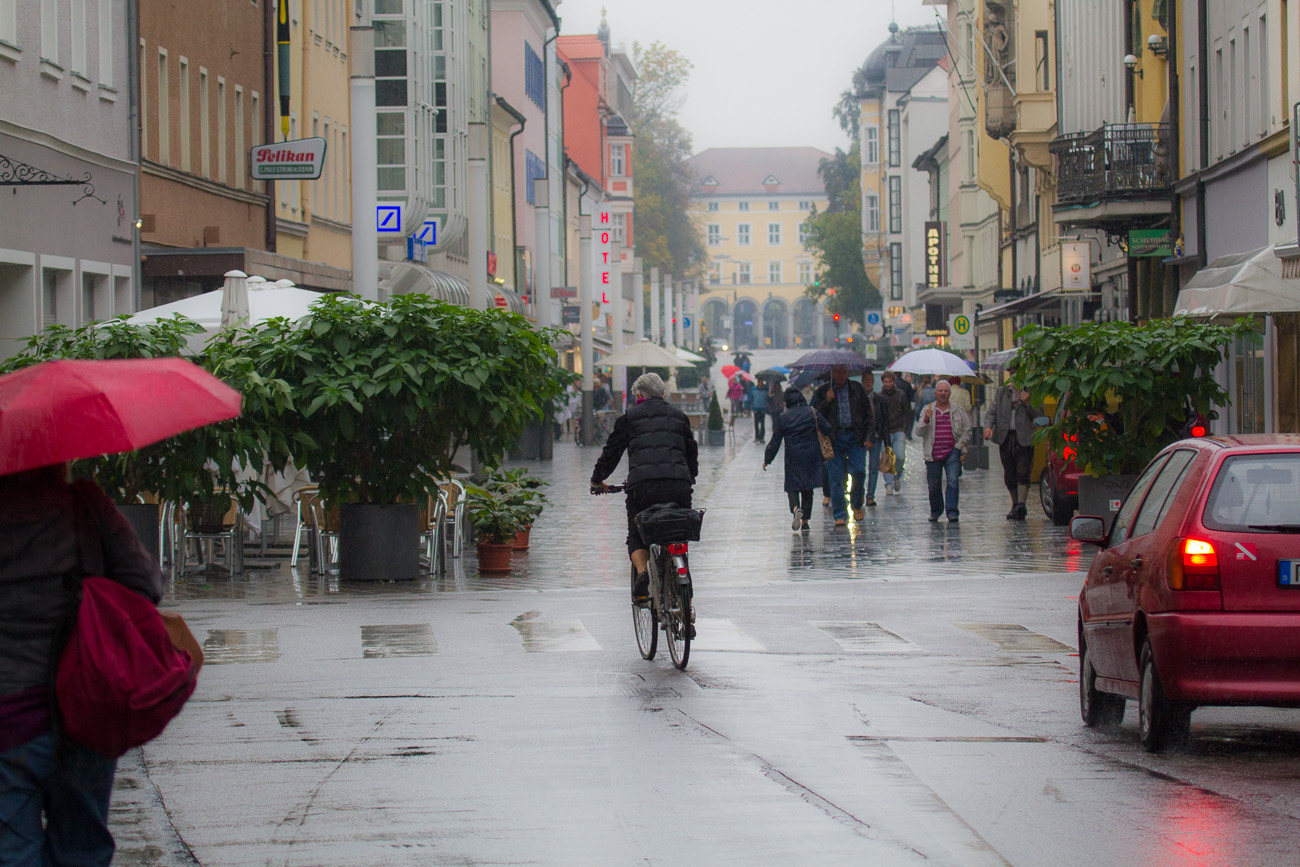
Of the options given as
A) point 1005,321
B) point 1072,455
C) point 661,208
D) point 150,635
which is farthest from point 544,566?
point 661,208

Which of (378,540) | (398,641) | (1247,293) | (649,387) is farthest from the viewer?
(1247,293)

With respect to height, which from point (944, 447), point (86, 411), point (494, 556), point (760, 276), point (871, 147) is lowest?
point (494, 556)

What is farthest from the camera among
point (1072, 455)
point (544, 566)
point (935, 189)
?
point (935, 189)

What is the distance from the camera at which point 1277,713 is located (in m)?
10.1

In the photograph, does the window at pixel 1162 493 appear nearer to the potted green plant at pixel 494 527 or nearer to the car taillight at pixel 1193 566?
the car taillight at pixel 1193 566

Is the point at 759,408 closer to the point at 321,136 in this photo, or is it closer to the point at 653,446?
the point at 321,136

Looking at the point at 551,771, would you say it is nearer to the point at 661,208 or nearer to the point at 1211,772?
the point at 1211,772

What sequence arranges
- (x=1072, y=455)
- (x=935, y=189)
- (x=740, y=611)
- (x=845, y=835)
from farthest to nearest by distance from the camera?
(x=935, y=189)
(x=1072, y=455)
(x=740, y=611)
(x=845, y=835)

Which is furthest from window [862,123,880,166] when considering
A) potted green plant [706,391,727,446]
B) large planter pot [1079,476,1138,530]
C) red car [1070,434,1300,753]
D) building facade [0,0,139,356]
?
red car [1070,434,1300,753]

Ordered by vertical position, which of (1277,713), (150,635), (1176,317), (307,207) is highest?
(307,207)

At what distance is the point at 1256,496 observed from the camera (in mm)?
8297

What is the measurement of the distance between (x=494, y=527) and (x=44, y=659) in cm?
1300

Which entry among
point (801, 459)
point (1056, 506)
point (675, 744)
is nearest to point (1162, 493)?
point (675, 744)

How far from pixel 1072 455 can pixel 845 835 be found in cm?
1364
